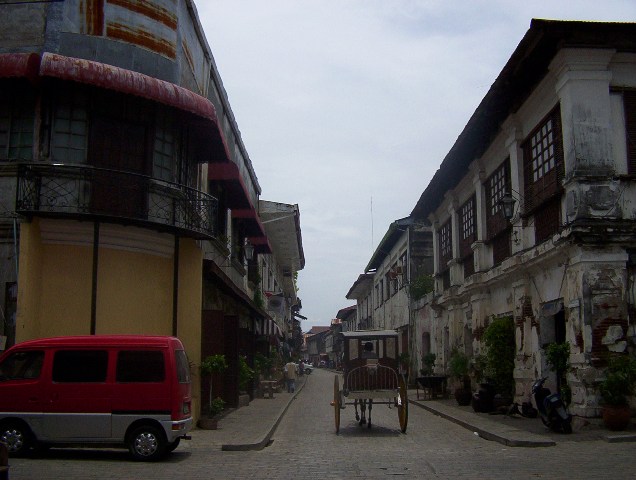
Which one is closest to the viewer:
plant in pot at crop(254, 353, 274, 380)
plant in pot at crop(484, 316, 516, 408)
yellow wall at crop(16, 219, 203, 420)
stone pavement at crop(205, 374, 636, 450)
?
stone pavement at crop(205, 374, 636, 450)

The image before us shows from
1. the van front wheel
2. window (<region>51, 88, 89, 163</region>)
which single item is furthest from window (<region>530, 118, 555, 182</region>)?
the van front wheel

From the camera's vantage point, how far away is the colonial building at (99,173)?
13062 millimetres

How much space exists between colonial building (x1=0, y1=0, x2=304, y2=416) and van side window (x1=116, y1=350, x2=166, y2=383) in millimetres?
2516

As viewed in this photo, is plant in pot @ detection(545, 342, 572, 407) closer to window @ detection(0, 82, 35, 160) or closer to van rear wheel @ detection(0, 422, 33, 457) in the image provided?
van rear wheel @ detection(0, 422, 33, 457)

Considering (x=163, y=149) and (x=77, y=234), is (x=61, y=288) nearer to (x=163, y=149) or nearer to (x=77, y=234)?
(x=77, y=234)

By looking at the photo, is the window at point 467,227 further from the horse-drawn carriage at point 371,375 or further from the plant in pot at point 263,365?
the plant in pot at point 263,365

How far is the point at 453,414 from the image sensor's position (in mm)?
18688

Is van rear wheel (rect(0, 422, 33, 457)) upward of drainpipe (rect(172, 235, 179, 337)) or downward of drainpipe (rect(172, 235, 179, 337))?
downward

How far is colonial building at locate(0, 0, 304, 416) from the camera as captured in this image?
13.1 m

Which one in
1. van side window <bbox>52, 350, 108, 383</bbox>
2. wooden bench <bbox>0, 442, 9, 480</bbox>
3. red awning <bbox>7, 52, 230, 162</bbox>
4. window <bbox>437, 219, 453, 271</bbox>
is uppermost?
red awning <bbox>7, 52, 230, 162</bbox>

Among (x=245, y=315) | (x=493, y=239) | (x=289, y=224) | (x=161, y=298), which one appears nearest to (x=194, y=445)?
(x=161, y=298)

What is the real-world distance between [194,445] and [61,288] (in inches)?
149

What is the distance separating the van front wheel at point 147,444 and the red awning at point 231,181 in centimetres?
812

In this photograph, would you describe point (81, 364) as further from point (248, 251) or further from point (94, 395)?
point (248, 251)
